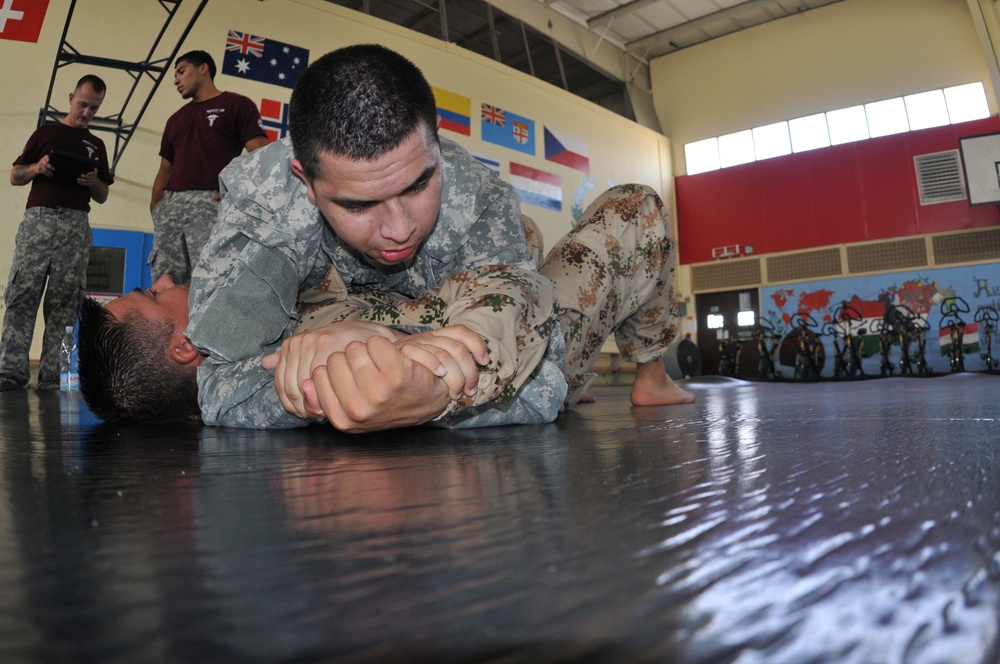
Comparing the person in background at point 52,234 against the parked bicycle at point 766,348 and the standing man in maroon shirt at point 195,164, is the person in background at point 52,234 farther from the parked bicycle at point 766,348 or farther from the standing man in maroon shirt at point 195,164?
the parked bicycle at point 766,348

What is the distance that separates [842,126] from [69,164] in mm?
7024

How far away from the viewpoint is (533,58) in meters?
6.55

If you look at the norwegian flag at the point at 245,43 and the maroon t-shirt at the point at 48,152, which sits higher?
the norwegian flag at the point at 245,43

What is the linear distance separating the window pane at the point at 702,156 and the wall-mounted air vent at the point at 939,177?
2023 mm

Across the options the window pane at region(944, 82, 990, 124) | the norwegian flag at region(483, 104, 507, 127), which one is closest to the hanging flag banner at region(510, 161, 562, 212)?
the norwegian flag at region(483, 104, 507, 127)

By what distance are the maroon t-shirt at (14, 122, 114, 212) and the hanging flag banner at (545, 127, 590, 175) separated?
4196 mm

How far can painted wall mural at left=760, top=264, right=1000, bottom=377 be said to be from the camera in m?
6.12

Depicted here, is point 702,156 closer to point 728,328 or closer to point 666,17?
point 666,17

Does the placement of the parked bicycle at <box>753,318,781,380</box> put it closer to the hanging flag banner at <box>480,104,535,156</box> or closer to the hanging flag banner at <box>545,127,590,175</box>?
the hanging flag banner at <box>545,127,590,175</box>

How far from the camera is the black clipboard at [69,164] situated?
104 inches

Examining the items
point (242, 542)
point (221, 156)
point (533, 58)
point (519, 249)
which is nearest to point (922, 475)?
point (242, 542)

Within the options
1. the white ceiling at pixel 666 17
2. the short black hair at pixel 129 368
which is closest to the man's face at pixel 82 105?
the short black hair at pixel 129 368

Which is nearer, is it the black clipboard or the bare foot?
the bare foot

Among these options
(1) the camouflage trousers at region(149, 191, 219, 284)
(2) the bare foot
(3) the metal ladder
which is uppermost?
(3) the metal ladder
